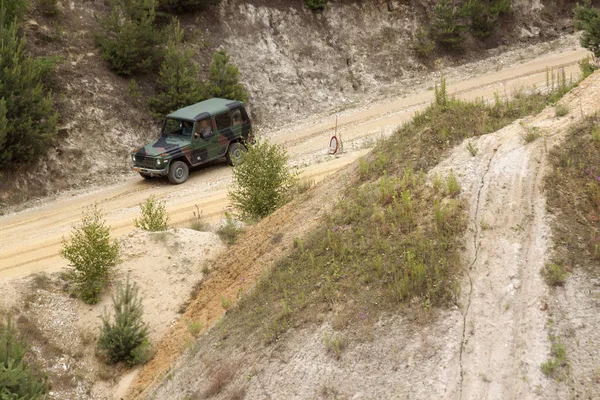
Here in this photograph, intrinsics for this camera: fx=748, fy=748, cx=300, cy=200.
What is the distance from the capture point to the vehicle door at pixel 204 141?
2083cm

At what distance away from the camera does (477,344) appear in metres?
8.07

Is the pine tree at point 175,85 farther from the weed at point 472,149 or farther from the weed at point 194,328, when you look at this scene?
the weed at point 472,149

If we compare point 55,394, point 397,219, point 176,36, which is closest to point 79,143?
point 176,36

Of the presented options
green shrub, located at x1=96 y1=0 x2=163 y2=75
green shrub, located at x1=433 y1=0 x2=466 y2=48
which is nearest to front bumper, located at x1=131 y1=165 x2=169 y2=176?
green shrub, located at x1=96 y1=0 x2=163 y2=75

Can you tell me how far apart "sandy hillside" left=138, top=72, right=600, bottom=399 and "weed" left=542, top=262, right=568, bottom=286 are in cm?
9

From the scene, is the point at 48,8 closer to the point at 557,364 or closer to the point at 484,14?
the point at 484,14

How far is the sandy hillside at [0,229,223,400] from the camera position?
36.5ft

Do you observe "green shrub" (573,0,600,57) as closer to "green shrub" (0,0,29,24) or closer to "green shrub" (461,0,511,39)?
"green shrub" (461,0,511,39)

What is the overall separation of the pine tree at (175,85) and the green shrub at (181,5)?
8.19 feet

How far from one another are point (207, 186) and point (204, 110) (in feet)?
7.53

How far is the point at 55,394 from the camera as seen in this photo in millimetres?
10727

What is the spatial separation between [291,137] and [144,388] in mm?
15357

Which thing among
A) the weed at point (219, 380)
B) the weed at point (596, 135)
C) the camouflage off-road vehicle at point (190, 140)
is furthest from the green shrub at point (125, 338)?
the camouflage off-road vehicle at point (190, 140)

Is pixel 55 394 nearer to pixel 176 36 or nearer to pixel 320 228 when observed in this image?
pixel 320 228
